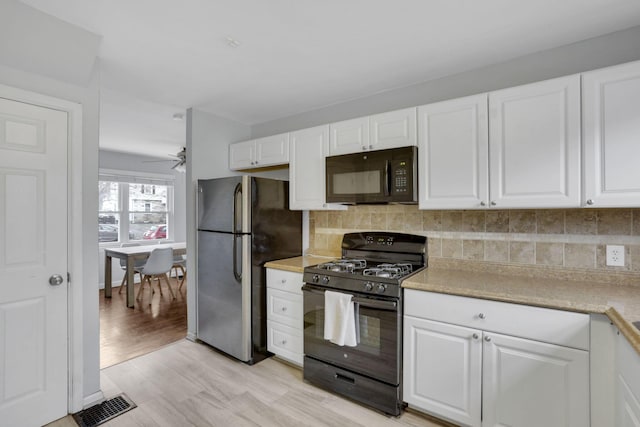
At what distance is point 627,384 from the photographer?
1.25 m

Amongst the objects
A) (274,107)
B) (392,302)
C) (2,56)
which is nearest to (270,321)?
(392,302)

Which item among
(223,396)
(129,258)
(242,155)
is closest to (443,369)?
(223,396)

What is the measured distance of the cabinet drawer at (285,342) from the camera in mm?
2553

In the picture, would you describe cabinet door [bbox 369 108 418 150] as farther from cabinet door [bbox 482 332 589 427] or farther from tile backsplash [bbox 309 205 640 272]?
cabinet door [bbox 482 332 589 427]

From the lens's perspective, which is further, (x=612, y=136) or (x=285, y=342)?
(x=285, y=342)

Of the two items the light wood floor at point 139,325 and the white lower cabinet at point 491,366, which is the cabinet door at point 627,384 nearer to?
the white lower cabinet at point 491,366

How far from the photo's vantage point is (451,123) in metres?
2.08

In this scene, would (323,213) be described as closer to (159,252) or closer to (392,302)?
(392,302)

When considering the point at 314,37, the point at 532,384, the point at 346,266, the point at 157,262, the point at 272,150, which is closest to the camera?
the point at 532,384

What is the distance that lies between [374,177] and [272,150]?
1178 mm

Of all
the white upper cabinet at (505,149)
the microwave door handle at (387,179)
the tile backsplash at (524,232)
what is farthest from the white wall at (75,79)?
the white upper cabinet at (505,149)

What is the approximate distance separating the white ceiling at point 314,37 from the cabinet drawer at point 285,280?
1.60 meters

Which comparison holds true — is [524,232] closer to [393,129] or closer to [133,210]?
[393,129]

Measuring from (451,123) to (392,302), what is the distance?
1.25 meters
